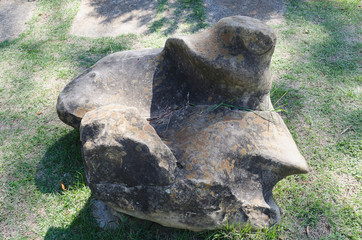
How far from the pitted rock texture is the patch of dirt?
290cm

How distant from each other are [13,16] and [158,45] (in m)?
2.63

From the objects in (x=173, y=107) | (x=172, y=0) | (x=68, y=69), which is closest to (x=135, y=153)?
(x=173, y=107)

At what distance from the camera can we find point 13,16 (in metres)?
4.77

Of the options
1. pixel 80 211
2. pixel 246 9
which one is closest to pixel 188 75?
pixel 80 211

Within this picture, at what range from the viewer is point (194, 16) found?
4.50 meters

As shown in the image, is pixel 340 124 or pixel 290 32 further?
pixel 290 32

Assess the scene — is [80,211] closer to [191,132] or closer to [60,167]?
[60,167]

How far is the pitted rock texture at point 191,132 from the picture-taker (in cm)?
167

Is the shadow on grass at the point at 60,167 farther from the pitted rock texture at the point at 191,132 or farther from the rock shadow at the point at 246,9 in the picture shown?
the rock shadow at the point at 246,9

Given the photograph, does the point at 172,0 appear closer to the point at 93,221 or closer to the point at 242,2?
the point at 242,2

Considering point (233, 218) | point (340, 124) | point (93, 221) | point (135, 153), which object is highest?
point (135, 153)

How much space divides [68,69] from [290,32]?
9.96ft

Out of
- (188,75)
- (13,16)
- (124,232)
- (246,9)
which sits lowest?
(124,232)

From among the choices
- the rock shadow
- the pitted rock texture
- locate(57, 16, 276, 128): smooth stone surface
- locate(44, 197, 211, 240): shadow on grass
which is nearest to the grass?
locate(44, 197, 211, 240): shadow on grass
